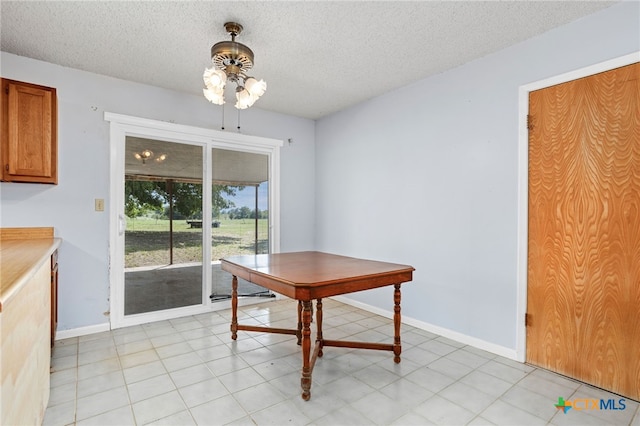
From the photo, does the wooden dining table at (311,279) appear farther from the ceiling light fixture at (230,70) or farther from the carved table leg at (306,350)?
the ceiling light fixture at (230,70)

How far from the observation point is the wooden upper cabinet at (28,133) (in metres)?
2.60

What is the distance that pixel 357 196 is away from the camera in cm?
421

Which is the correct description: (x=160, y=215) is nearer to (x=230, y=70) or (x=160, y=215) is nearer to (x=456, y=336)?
(x=230, y=70)

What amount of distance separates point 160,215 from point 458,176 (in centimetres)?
316

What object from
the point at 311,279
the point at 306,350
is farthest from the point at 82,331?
the point at 311,279

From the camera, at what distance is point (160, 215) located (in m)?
3.67

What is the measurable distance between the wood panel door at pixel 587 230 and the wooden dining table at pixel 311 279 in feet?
3.53

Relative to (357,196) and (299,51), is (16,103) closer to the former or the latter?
(299,51)

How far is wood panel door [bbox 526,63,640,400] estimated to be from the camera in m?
2.11

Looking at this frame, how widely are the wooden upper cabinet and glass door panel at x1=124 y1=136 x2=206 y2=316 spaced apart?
0.71 meters

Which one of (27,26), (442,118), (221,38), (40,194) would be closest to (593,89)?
(442,118)

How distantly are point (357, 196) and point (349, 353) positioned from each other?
79.3 inches

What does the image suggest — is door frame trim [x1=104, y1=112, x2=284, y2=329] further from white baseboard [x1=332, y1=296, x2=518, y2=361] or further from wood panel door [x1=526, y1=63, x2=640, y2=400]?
wood panel door [x1=526, y1=63, x2=640, y2=400]

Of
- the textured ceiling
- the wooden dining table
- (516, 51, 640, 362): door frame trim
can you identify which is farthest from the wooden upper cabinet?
(516, 51, 640, 362): door frame trim
